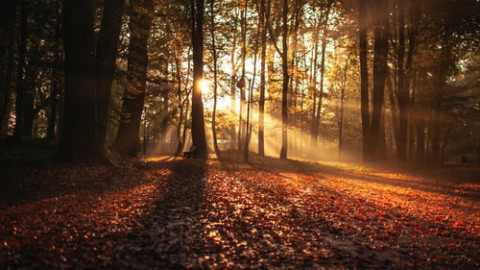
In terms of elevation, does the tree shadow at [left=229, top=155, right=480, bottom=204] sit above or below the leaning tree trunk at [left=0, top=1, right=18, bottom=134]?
below

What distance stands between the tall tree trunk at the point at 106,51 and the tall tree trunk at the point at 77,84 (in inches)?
141

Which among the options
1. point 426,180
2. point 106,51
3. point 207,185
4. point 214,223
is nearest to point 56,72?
point 106,51

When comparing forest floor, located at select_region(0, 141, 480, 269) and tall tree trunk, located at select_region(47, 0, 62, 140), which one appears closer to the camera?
forest floor, located at select_region(0, 141, 480, 269)

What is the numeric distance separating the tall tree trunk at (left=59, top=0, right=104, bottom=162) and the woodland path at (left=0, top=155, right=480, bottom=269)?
0.94m

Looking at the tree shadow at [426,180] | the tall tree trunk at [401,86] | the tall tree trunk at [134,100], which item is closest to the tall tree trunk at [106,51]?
the tall tree trunk at [134,100]

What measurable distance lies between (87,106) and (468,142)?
51828mm

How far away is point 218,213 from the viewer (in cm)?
816

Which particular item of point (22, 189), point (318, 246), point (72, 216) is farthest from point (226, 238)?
point (22, 189)

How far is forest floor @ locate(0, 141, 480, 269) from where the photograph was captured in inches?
207

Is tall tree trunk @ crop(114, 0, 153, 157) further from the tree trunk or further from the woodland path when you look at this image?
the tree trunk

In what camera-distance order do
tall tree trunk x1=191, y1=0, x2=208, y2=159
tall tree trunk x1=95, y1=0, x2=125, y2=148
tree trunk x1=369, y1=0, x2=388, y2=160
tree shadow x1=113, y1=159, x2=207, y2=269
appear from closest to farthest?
tree shadow x1=113, y1=159, x2=207, y2=269 → tall tree trunk x1=95, y1=0, x2=125, y2=148 → tall tree trunk x1=191, y1=0, x2=208, y2=159 → tree trunk x1=369, y1=0, x2=388, y2=160

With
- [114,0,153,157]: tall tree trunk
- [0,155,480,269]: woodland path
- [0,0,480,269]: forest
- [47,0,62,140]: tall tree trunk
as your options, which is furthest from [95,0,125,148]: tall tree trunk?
[0,155,480,269]: woodland path

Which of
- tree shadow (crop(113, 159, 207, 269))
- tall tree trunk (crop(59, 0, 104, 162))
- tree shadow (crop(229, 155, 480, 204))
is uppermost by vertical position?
tall tree trunk (crop(59, 0, 104, 162))

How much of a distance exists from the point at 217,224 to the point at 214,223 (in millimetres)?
95
